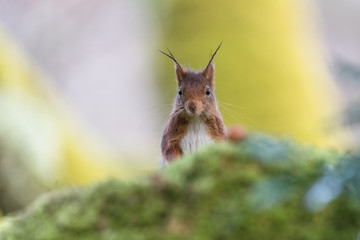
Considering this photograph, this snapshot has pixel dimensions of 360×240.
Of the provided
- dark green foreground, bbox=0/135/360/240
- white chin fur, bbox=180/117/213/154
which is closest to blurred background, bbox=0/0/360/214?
white chin fur, bbox=180/117/213/154

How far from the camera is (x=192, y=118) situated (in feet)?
8.26

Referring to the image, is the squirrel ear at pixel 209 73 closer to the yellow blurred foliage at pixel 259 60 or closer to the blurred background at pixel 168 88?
the blurred background at pixel 168 88

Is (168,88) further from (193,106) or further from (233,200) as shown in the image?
(233,200)

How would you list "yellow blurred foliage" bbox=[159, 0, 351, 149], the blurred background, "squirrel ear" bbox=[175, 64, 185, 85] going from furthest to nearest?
"yellow blurred foliage" bbox=[159, 0, 351, 149] < the blurred background < "squirrel ear" bbox=[175, 64, 185, 85]

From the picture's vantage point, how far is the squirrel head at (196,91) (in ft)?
8.21

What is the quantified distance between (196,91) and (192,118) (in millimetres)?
103

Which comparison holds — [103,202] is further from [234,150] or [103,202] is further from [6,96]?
[6,96]

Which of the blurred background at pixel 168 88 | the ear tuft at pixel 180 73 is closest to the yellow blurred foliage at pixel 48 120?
the blurred background at pixel 168 88

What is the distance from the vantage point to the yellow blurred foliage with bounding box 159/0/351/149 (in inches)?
275

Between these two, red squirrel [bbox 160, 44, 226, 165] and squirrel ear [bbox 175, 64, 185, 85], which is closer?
red squirrel [bbox 160, 44, 226, 165]

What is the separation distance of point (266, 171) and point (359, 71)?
0.26 metres

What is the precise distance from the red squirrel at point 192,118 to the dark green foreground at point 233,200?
0.92 m

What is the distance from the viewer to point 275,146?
1.37 metres

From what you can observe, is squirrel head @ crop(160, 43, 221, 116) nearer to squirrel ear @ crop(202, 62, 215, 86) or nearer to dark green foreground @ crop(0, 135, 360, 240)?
squirrel ear @ crop(202, 62, 215, 86)
